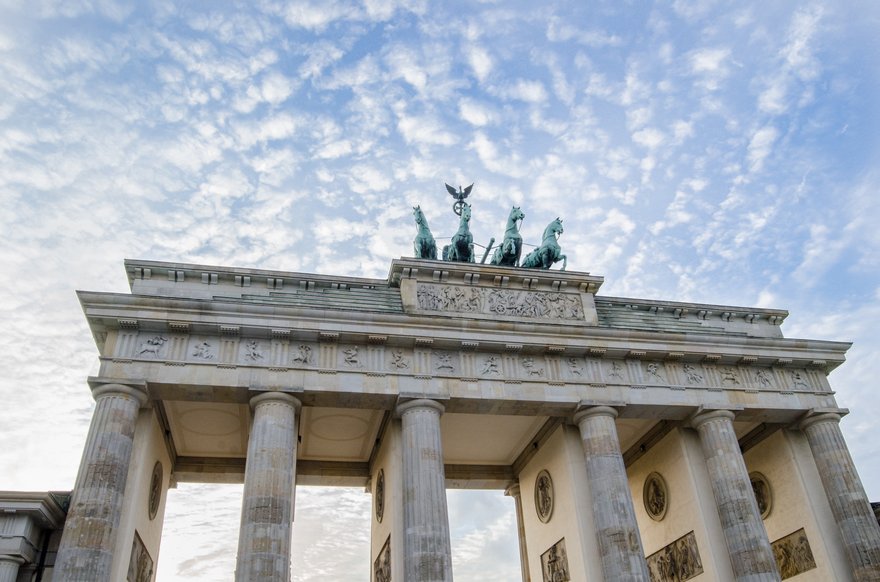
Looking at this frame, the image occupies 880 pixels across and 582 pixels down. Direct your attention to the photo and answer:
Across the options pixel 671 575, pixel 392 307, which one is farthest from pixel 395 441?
pixel 671 575

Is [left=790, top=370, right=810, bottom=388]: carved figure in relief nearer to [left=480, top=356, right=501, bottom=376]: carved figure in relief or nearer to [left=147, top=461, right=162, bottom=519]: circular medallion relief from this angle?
[left=480, top=356, right=501, bottom=376]: carved figure in relief

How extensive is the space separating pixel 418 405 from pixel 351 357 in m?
2.42

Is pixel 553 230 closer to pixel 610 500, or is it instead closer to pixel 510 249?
pixel 510 249

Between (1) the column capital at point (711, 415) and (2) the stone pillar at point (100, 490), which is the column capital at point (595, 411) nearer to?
(1) the column capital at point (711, 415)

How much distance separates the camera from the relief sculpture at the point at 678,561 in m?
21.9

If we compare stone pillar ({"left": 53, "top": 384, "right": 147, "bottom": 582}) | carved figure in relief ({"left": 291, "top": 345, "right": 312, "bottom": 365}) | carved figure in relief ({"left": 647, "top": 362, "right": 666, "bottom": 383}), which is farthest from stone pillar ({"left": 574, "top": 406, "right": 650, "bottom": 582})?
stone pillar ({"left": 53, "top": 384, "right": 147, "bottom": 582})

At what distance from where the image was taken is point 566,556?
21656 mm

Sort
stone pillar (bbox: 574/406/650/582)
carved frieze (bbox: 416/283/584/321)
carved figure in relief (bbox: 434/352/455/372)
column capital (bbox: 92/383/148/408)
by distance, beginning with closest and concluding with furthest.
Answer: column capital (bbox: 92/383/148/408) → stone pillar (bbox: 574/406/650/582) → carved figure in relief (bbox: 434/352/455/372) → carved frieze (bbox: 416/283/584/321)

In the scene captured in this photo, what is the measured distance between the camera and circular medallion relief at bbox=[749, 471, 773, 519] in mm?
24344

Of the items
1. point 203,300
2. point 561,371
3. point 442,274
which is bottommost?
point 561,371

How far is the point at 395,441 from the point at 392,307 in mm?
4190

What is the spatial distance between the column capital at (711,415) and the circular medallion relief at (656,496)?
313 cm

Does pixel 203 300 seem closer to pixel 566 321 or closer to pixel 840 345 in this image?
pixel 566 321

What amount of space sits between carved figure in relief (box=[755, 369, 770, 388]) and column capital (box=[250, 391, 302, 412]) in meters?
15.3
